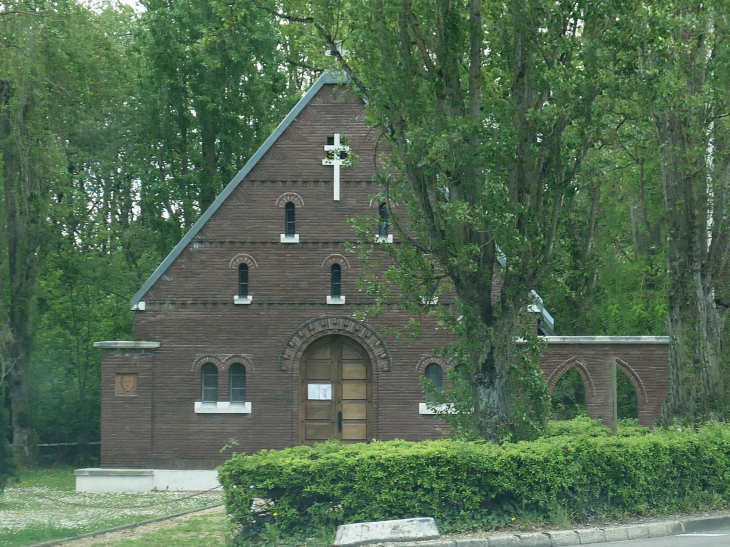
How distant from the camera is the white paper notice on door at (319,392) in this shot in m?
21.6

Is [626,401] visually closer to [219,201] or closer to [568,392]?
[568,392]

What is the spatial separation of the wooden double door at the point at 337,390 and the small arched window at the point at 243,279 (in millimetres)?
1988

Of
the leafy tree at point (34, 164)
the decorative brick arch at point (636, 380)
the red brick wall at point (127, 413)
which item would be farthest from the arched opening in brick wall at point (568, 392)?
the leafy tree at point (34, 164)

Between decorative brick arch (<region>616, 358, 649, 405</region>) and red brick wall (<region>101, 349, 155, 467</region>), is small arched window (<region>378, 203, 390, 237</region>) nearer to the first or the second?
red brick wall (<region>101, 349, 155, 467</region>)

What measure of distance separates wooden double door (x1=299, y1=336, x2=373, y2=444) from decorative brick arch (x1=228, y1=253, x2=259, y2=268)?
2291 mm

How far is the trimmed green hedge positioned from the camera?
442 inches

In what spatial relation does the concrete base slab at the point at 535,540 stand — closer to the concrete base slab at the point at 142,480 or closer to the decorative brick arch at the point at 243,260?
the concrete base slab at the point at 142,480

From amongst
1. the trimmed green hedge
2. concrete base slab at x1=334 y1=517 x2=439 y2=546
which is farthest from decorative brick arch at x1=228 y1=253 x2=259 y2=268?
concrete base slab at x1=334 y1=517 x2=439 y2=546

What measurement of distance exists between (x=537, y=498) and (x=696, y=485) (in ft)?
9.12

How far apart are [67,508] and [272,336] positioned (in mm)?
5887

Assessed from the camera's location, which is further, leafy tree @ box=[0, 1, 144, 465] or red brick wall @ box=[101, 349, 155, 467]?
leafy tree @ box=[0, 1, 144, 465]

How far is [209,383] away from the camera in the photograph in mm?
21406

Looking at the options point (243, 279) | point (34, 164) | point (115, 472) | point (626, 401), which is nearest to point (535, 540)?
point (243, 279)

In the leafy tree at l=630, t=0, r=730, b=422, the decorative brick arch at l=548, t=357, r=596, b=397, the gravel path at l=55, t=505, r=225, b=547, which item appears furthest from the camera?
the decorative brick arch at l=548, t=357, r=596, b=397
